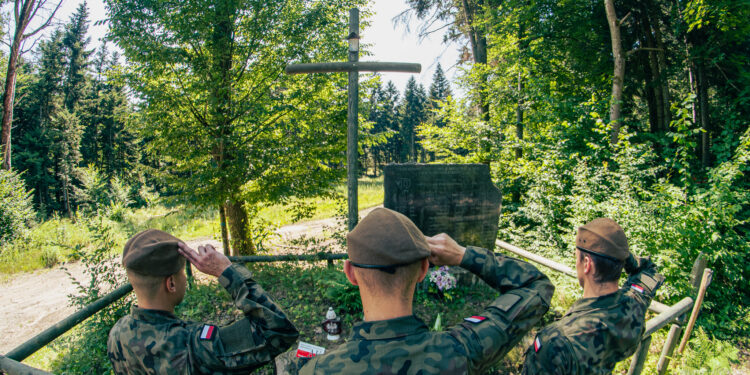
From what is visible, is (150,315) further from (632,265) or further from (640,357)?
(640,357)

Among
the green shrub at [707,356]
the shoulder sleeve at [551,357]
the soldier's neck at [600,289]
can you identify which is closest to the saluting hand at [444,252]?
the shoulder sleeve at [551,357]

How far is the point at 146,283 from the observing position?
1.87 meters

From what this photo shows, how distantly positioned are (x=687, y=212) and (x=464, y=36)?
12253 millimetres

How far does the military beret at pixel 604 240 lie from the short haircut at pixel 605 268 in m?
0.04

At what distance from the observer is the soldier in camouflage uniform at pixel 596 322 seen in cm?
186

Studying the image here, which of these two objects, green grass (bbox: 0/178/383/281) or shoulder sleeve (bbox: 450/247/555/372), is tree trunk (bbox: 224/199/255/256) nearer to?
green grass (bbox: 0/178/383/281)

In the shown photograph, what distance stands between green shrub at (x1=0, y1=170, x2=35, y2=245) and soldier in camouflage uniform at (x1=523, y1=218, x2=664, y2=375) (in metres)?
17.6

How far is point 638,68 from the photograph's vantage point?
34.5 ft

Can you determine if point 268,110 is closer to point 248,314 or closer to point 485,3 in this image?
point 248,314

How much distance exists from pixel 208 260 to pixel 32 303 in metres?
10.8

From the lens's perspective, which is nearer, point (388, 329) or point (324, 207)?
point (388, 329)

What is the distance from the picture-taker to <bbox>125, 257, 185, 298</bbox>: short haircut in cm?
186

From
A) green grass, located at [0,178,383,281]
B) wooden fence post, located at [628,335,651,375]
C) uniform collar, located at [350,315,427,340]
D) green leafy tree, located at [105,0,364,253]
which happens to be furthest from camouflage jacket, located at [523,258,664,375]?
green leafy tree, located at [105,0,364,253]

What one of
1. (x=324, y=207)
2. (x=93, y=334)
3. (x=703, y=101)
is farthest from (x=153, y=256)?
(x=324, y=207)
